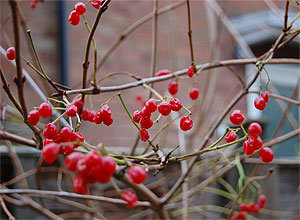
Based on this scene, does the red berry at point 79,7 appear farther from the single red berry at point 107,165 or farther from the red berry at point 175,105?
the single red berry at point 107,165

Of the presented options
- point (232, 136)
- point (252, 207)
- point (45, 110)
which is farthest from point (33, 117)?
point (252, 207)

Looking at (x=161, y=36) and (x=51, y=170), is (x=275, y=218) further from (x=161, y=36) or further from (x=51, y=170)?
(x=161, y=36)

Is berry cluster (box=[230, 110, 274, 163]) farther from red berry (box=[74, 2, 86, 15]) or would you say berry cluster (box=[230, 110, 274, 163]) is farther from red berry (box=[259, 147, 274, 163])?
red berry (box=[74, 2, 86, 15])

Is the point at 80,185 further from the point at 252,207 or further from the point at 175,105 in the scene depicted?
the point at 252,207

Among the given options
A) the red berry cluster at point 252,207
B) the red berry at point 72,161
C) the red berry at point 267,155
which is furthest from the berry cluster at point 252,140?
the red berry cluster at point 252,207

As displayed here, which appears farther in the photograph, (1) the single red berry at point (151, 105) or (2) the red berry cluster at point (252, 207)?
(2) the red berry cluster at point (252, 207)

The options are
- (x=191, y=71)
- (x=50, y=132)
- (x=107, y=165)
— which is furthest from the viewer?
(x=191, y=71)

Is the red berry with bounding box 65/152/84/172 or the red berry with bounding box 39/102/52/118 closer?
the red berry with bounding box 65/152/84/172

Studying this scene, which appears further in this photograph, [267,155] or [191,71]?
[191,71]

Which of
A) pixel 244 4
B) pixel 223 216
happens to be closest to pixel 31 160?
pixel 223 216

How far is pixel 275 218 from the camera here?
145 cm

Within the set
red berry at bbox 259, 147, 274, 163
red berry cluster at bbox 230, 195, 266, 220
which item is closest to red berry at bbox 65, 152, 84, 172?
red berry at bbox 259, 147, 274, 163

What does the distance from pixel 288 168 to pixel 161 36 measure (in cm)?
147

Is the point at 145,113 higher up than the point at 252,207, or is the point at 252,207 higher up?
the point at 145,113
